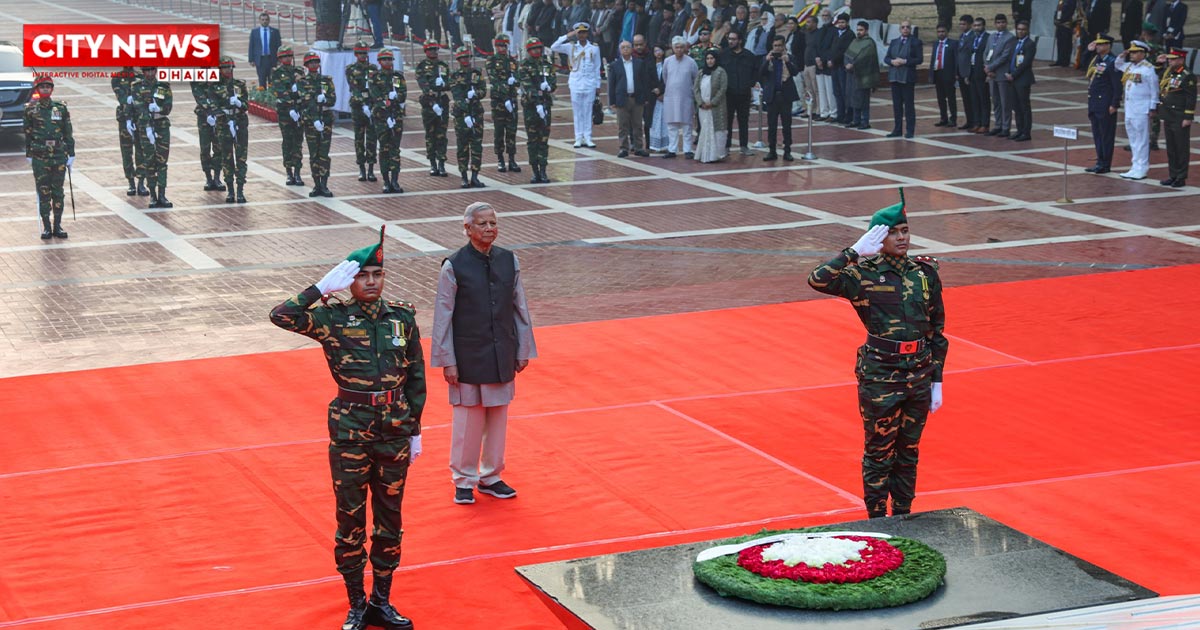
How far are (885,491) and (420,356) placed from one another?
9.45 ft

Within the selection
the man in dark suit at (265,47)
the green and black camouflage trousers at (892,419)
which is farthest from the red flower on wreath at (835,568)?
the man in dark suit at (265,47)

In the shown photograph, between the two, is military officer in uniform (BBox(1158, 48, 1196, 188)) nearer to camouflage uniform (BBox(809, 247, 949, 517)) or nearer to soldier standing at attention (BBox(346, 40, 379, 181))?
soldier standing at attention (BBox(346, 40, 379, 181))

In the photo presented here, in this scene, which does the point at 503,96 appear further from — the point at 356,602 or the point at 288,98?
the point at 356,602

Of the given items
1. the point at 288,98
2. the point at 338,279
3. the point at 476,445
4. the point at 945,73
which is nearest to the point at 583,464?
the point at 476,445

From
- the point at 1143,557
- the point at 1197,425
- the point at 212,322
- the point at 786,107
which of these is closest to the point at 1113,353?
the point at 1197,425

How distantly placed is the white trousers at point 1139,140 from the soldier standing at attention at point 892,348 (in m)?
15.0

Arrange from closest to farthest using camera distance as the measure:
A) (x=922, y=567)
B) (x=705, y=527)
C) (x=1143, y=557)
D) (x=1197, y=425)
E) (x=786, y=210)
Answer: (x=922, y=567) < (x=1143, y=557) < (x=705, y=527) < (x=1197, y=425) < (x=786, y=210)

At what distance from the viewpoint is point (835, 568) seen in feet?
23.2

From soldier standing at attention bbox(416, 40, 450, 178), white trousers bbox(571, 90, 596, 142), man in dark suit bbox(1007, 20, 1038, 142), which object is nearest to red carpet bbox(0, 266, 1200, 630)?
soldier standing at attention bbox(416, 40, 450, 178)

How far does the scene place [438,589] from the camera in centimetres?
836

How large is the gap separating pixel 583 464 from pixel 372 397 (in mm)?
2915

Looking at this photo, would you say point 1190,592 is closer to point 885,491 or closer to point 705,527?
point 885,491

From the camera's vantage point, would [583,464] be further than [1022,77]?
No

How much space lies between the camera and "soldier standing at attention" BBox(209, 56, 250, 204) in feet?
72.8
